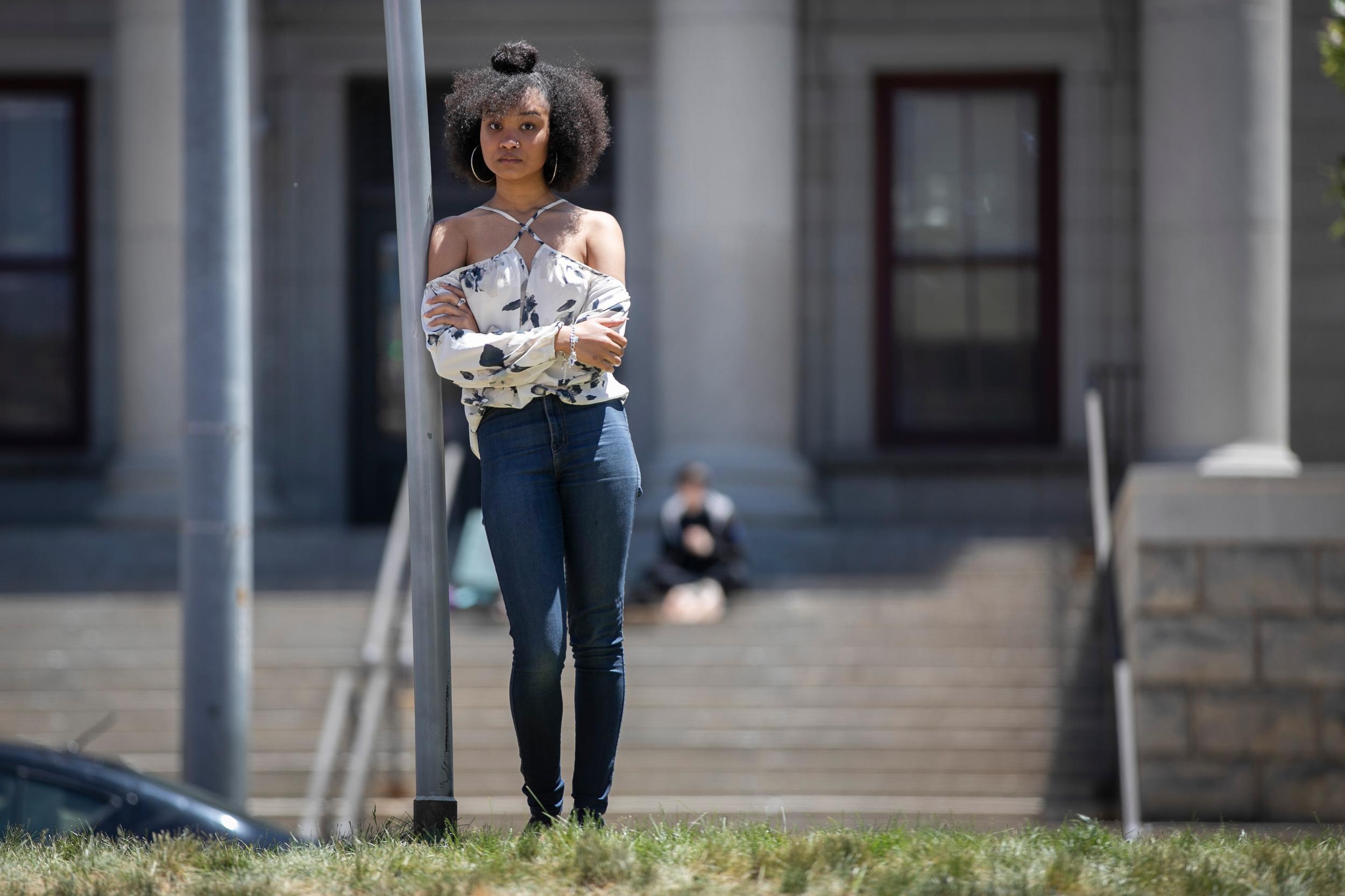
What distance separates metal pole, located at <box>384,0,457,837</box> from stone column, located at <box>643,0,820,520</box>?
9846mm

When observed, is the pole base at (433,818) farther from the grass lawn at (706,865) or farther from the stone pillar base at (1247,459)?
the stone pillar base at (1247,459)

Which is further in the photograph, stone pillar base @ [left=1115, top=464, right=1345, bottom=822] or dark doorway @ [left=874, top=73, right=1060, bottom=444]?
dark doorway @ [left=874, top=73, right=1060, bottom=444]

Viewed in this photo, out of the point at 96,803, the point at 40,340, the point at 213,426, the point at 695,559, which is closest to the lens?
the point at 96,803

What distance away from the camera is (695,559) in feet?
39.2

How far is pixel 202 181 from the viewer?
7.95 meters

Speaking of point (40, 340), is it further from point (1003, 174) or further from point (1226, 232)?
point (1226, 232)

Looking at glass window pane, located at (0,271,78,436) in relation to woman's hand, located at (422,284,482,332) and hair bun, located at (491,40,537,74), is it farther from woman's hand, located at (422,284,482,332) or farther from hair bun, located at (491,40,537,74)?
woman's hand, located at (422,284,482,332)

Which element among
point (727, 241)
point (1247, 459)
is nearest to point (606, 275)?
point (727, 241)

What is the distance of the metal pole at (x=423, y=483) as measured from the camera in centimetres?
434

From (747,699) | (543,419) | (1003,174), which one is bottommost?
(747,699)

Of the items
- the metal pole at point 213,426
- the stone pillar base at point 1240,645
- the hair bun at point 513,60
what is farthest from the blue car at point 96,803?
the stone pillar base at point 1240,645

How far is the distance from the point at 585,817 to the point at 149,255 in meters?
11.4

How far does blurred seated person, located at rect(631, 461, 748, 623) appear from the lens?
11.5 metres

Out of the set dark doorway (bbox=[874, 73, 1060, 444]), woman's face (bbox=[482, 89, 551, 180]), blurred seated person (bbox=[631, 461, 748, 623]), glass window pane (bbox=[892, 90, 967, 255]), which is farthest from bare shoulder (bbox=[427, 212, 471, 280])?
glass window pane (bbox=[892, 90, 967, 255])
